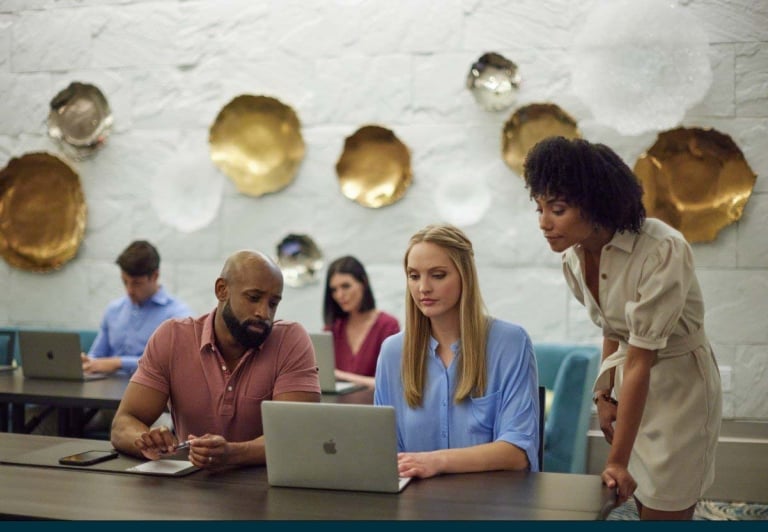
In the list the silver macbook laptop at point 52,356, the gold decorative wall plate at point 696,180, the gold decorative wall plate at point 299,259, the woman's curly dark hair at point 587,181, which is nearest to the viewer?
the woman's curly dark hair at point 587,181

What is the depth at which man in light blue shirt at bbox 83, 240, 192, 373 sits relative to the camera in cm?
439

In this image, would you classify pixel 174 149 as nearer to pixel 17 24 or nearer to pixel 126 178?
pixel 126 178

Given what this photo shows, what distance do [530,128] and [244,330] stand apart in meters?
2.60

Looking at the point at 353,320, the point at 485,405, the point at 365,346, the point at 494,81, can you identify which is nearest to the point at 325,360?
the point at 365,346

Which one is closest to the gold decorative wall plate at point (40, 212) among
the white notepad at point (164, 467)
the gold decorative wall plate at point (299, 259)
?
the gold decorative wall plate at point (299, 259)

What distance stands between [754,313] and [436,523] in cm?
317

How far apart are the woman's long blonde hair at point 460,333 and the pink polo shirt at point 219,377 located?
28 cm

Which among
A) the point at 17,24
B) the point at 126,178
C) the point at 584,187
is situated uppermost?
the point at 17,24

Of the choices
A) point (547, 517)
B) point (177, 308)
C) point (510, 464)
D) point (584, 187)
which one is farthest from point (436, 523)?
point (177, 308)

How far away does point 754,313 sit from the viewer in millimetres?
4387

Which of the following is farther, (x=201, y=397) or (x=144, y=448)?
(x=201, y=397)

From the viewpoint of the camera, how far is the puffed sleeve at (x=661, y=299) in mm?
2092

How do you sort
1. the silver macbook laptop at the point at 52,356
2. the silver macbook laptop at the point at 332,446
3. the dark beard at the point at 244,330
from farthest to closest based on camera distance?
the silver macbook laptop at the point at 52,356
the dark beard at the point at 244,330
the silver macbook laptop at the point at 332,446

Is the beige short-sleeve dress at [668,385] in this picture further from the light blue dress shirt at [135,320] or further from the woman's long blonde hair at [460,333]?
the light blue dress shirt at [135,320]
